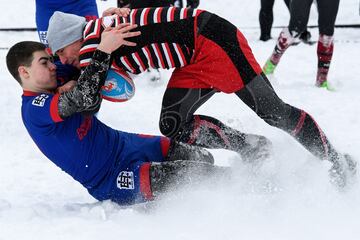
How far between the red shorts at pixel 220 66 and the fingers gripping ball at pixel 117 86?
343 mm

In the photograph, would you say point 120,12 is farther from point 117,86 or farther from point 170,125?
point 170,125

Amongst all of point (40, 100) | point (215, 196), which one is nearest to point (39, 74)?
point (40, 100)

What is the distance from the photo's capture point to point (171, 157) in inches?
130

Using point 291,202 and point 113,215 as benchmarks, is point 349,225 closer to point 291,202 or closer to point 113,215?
point 291,202

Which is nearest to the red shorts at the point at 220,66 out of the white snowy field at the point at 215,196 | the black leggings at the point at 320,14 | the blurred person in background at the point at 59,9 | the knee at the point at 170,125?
the knee at the point at 170,125

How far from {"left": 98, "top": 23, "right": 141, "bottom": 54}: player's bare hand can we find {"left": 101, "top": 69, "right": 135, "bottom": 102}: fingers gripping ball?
21 cm

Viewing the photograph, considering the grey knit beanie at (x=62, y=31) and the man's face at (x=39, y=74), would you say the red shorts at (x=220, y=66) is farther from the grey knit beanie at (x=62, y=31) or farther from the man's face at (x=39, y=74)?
the man's face at (x=39, y=74)

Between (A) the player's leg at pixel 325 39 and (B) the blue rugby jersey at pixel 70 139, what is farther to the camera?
(A) the player's leg at pixel 325 39

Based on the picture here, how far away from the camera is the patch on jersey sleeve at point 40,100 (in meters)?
2.80

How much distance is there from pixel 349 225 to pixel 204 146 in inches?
41.5

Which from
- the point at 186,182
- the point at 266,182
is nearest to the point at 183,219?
the point at 186,182

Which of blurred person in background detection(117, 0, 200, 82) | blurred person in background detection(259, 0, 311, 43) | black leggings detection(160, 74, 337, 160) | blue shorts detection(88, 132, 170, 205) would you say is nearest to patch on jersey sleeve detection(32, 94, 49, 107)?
blue shorts detection(88, 132, 170, 205)

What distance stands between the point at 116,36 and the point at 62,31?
0.32 metres

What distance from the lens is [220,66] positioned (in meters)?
2.88
